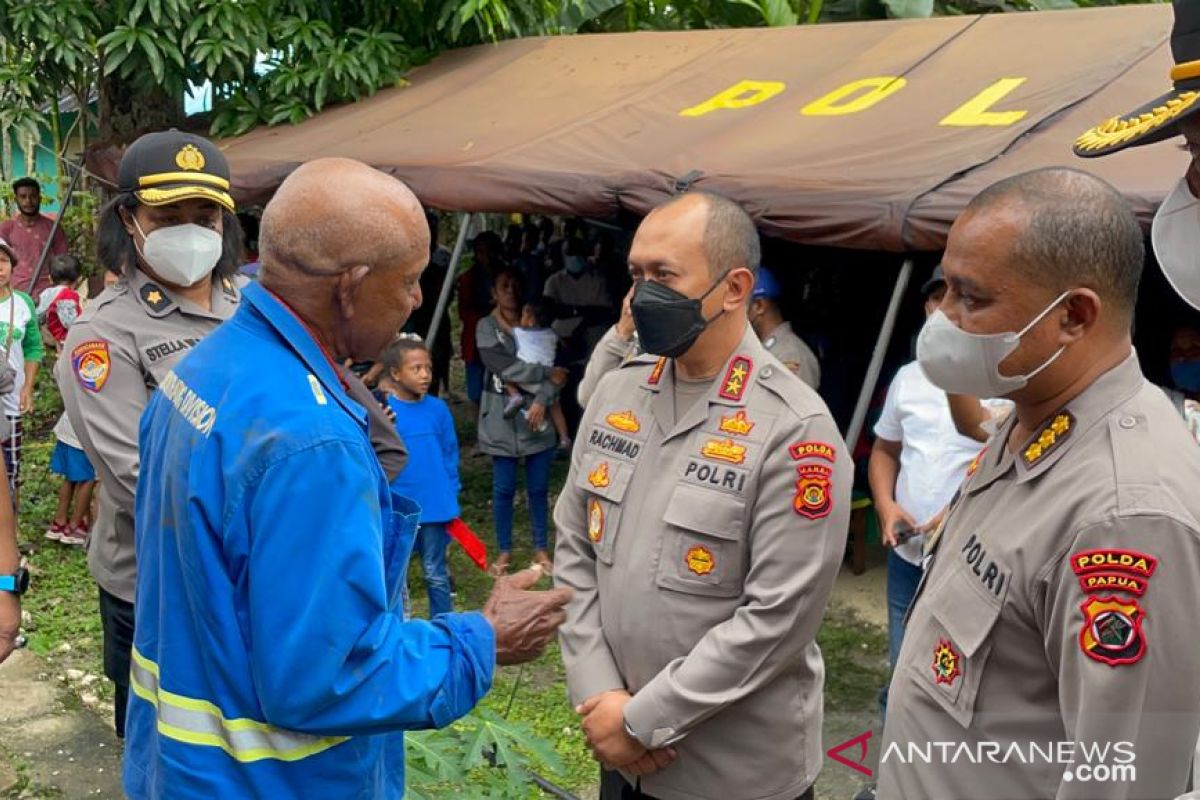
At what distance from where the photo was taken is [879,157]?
19.8 ft

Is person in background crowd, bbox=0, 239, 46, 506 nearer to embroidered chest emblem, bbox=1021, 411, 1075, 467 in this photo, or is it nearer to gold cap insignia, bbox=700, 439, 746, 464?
gold cap insignia, bbox=700, 439, 746, 464

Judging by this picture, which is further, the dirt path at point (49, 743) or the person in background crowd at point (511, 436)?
the person in background crowd at point (511, 436)

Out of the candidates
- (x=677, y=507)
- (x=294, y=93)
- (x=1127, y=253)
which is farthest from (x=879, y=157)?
(x=294, y=93)

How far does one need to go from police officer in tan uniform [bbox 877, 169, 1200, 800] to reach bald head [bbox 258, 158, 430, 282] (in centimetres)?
92

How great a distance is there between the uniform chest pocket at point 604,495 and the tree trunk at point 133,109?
27.1 feet

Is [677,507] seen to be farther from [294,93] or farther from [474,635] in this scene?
[294,93]

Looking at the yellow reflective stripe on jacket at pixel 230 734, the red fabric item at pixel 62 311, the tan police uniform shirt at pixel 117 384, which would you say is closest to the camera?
the yellow reflective stripe on jacket at pixel 230 734

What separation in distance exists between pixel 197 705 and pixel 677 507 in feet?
3.71

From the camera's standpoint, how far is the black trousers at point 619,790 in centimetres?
286

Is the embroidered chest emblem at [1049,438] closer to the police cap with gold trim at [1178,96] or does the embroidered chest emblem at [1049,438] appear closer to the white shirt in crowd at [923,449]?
the police cap with gold trim at [1178,96]

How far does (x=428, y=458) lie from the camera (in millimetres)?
5758

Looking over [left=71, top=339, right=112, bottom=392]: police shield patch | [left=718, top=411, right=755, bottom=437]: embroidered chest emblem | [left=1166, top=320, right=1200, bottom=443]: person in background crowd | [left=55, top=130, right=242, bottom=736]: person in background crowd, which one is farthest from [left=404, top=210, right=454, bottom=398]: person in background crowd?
[left=718, top=411, right=755, bottom=437]: embroidered chest emblem

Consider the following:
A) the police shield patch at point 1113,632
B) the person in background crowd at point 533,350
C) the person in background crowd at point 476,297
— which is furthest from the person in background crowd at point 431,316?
the police shield patch at point 1113,632

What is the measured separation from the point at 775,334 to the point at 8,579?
3.77 metres
